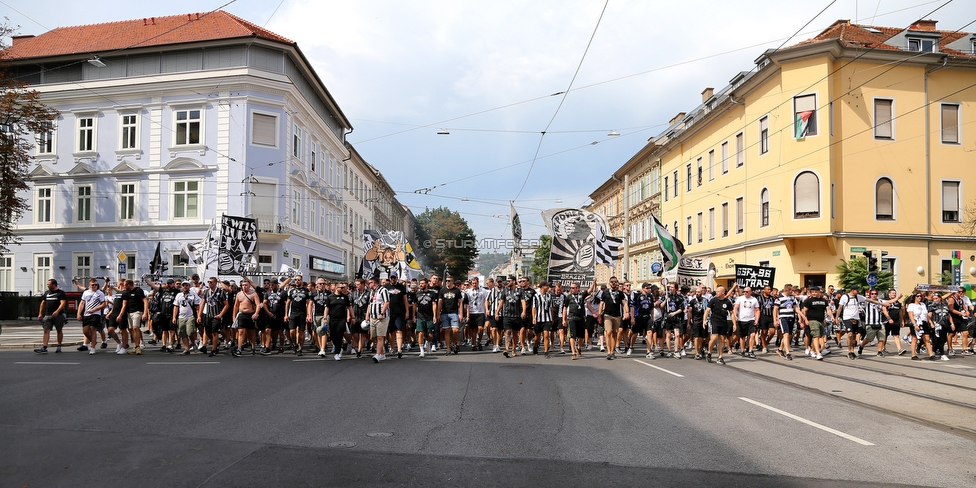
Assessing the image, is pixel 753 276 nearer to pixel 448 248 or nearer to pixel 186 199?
pixel 186 199

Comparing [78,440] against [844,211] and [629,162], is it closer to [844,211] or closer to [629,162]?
[844,211]

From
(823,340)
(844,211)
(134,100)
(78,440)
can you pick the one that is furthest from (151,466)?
(134,100)

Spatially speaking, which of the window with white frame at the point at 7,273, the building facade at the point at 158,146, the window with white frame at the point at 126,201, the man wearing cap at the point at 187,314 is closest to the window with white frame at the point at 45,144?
the building facade at the point at 158,146

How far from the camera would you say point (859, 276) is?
85.6ft

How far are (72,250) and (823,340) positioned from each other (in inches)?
1398

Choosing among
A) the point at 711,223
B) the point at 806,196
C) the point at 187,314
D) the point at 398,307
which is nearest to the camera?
the point at 398,307

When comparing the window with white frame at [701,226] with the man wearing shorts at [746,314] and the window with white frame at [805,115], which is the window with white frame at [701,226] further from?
the man wearing shorts at [746,314]

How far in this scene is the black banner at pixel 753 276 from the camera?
2330 cm

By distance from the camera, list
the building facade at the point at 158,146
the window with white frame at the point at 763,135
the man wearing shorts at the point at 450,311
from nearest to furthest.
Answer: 1. the man wearing shorts at the point at 450,311
2. the window with white frame at the point at 763,135
3. the building facade at the point at 158,146

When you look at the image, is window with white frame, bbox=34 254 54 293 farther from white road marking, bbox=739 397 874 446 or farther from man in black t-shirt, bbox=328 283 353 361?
white road marking, bbox=739 397 874 446

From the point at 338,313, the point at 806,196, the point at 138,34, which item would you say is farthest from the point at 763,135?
the point at 138,34

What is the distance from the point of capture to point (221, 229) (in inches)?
863

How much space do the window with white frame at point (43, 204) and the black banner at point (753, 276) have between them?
34340 mm

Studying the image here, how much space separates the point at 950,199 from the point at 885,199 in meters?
3.18
